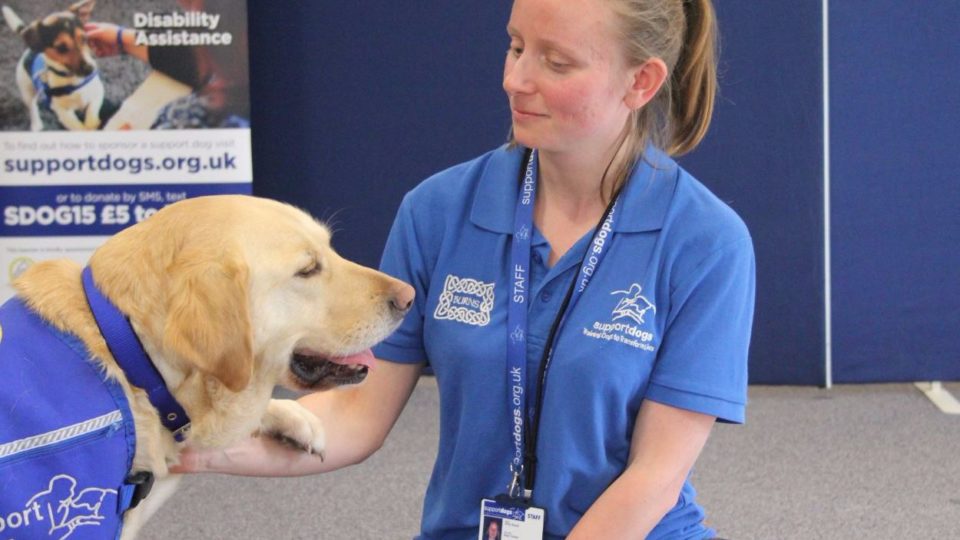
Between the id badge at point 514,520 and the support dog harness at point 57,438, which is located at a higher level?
the support dog harness at point 57,438

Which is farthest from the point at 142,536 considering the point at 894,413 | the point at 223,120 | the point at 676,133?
the point at 894,413

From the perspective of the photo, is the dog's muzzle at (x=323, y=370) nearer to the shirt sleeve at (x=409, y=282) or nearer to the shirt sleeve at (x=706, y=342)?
the shirt sleeve at (x=409, y=282)

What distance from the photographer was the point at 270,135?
4.41 m

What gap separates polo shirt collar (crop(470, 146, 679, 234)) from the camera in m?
1.72

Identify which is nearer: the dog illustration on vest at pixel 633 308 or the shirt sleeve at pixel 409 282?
the dog illustration on vest at pixel 633 308

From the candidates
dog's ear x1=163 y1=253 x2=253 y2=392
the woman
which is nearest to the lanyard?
the woman

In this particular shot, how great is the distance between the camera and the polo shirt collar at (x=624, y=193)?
1725mm

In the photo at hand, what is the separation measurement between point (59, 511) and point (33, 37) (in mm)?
2869

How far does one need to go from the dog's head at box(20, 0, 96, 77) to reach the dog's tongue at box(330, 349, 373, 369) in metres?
2.56

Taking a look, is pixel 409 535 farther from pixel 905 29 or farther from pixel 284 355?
pixel 905 29

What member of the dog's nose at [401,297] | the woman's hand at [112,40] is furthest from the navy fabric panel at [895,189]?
the dog's nose at [401,297]

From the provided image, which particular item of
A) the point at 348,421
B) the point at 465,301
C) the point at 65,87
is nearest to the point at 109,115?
the point at 65,87

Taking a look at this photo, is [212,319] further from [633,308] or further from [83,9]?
[83,9]

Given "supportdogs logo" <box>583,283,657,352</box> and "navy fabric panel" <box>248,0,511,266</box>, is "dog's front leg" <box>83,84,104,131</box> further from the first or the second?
"supportdogs logo" <box>583,283,657,352</box>
